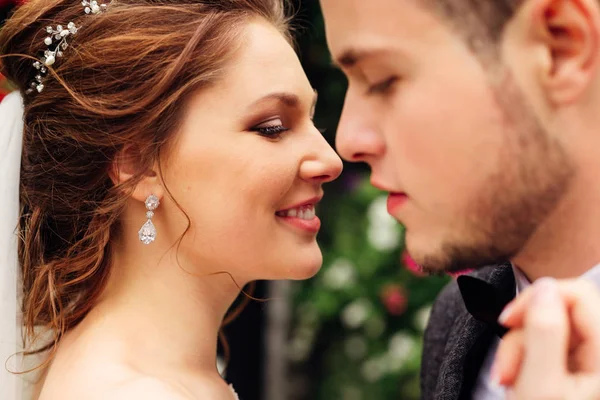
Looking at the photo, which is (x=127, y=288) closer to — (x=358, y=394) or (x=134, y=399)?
(x=134, y=399)

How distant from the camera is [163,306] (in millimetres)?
2143

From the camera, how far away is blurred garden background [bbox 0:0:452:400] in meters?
4.20

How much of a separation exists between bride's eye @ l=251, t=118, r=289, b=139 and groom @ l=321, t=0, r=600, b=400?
469mm

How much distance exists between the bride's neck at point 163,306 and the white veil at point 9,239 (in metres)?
0.27

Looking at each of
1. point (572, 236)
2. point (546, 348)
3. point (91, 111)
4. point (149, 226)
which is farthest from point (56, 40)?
point (546, 348)

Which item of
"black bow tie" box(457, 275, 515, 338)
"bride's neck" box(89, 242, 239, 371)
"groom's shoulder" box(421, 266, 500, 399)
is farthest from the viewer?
"groom's shoulder" box(421, 266, 500, 399)

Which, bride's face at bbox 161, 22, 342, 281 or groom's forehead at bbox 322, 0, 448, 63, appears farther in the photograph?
bride's face at bbox 161, 22, 342, 281

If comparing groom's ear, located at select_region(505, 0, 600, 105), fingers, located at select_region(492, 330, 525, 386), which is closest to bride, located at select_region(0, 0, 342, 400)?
groom's ear, located at select_region(505, 0, 600, 105)

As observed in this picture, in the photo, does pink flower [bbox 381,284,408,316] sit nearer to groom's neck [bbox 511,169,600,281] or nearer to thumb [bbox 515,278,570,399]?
groom's neck [bbox 511,169,600,281]

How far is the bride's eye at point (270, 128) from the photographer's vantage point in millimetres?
2131

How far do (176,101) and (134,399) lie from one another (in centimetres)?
80

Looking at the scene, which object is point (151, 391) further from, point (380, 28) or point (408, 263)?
point (408, 263)

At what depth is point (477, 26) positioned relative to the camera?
1.47 m

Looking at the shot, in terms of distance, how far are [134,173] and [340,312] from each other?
242cm
